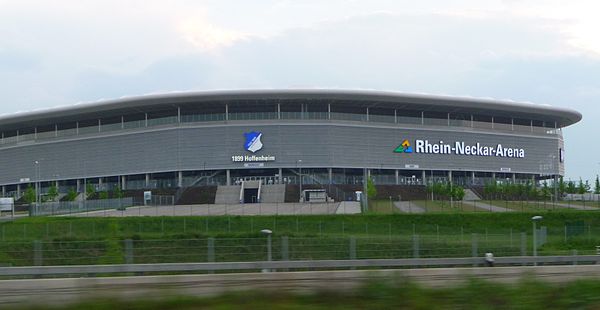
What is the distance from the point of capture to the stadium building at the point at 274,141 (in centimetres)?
9456

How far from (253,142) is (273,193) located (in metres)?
7.87

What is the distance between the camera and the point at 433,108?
3986 inches

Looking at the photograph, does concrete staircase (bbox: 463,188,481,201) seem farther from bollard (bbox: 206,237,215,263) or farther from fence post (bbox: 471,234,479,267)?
bollard (bbox: 206,237,215,263)

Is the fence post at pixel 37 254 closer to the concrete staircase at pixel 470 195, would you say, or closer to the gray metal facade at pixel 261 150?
the gray metal facade at pixel 261 150

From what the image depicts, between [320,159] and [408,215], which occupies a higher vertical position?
[320,159]

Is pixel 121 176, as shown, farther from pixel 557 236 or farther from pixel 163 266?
pixel 163 266

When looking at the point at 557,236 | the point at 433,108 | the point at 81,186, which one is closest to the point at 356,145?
the point at 433,108

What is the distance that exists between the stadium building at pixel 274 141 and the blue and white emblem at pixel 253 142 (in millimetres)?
136

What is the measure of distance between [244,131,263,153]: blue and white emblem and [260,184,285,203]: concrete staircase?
17.3 ft

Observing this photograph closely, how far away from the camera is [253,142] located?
93750 millimetres

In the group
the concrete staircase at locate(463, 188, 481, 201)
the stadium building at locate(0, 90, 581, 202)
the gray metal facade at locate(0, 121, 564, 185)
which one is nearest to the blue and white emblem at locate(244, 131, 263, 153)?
the stadium building at locate(0, 90, 581, 202)

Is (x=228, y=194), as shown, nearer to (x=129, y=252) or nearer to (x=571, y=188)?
(x=571, y=188)

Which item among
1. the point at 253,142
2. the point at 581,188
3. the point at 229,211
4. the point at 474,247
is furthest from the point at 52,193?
the point at 474,247

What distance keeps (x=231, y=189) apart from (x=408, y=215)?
40743mm
